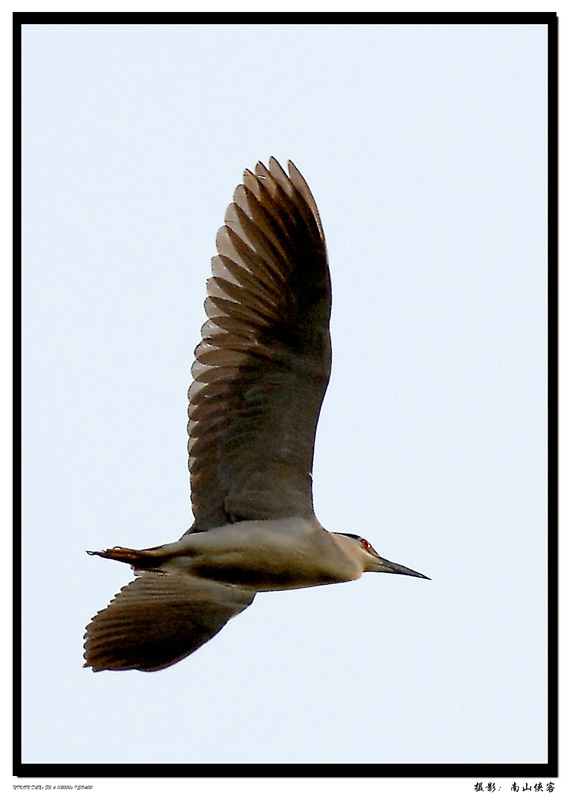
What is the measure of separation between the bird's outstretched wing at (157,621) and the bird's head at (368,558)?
796mm

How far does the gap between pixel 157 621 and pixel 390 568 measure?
1.42 meters

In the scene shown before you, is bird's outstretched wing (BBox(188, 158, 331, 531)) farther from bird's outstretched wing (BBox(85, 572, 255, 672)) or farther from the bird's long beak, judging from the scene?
bird's outstretched wing (BBox(85, 572, 255, 672))

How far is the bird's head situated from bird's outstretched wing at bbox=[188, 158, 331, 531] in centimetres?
39

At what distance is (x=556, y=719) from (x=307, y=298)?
268 centimetres

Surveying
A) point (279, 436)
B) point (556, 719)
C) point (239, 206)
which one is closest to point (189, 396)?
point (279, 436)

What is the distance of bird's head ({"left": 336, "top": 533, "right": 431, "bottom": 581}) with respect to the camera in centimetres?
828

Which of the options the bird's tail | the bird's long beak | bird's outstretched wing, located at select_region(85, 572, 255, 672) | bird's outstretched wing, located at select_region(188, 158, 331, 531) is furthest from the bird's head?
the bird's tail

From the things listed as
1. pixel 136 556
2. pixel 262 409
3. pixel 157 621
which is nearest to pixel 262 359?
pixel 262 409

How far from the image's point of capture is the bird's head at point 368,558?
8.28m

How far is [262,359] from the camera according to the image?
7695 mm

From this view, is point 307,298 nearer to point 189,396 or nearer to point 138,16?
point 189,396

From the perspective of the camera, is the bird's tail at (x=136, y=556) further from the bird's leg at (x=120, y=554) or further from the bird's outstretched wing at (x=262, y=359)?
the bird's outstretched wing at (x=262, y=359)

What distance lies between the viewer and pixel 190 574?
8.01 m

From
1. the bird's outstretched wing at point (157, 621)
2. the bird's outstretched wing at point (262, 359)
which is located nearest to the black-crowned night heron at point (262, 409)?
the bird's outstretched wing at point (262, 359)
